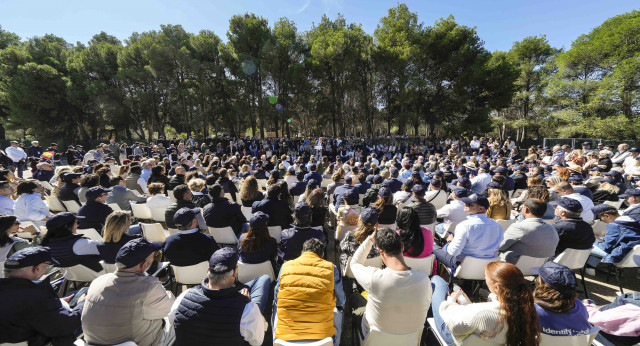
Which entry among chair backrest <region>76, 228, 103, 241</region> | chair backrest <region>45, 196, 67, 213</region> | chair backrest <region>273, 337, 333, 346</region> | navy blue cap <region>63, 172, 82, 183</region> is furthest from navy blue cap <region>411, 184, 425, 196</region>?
chair backrest <region>45, 196, 67, 213</region>

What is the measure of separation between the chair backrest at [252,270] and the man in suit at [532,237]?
9.26 feet

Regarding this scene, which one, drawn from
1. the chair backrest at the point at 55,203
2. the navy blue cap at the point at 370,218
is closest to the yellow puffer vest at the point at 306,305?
the navy blue cap at the point at 370,218

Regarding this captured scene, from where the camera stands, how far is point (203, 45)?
2059 cm

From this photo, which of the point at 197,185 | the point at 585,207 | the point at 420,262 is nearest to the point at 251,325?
the point at 420,262

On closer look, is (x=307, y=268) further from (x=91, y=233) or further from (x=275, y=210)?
(x=91, y=233)

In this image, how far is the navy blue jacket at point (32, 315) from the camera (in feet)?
5.08

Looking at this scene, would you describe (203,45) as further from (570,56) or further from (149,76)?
(570,56)

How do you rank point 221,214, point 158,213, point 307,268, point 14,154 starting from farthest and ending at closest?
point 14,154 < point 158,213 < point 221,214 < point 307,268

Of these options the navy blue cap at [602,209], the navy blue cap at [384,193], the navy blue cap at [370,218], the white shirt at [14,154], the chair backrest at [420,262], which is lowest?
the chair backrest at [420,262]

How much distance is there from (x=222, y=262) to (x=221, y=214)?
2.16 meters

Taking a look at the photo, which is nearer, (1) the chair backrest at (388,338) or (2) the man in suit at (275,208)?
(1) the chair backrest at (388,338)

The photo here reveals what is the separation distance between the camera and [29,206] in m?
3.83

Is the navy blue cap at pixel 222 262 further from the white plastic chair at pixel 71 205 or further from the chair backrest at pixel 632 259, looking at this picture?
the white plastic chair at pixel 71 205

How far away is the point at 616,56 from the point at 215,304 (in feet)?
92.6
